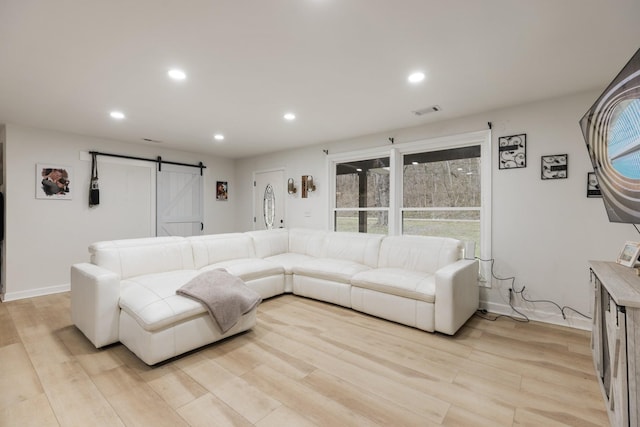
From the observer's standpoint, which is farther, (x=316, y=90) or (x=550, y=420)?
(x=316, y=90)

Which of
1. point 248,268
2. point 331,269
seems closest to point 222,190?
point 248,268

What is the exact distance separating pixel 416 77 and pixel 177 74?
6.90ft

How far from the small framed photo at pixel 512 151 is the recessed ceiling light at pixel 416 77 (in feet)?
4.81

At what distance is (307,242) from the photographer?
15.8ft

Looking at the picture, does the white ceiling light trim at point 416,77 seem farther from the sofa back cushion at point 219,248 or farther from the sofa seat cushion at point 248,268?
the sofa back cushion at point 219,248

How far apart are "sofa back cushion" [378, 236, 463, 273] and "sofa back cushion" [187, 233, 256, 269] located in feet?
6.52

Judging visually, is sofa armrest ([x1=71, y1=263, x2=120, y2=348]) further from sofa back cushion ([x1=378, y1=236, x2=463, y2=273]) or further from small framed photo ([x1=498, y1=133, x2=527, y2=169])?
small framed photo ([x1=498, y1=133, x2=527, y2=169])

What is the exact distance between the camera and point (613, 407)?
61.3 inches

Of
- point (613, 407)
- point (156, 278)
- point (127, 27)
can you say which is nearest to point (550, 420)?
point (613, 407)

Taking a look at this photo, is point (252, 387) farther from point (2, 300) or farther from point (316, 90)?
point (2, 300)

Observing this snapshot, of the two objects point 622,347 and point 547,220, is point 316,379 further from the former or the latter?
point 547,220

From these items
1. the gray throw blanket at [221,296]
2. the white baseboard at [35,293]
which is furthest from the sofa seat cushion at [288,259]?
the white baseboard at [35,293]

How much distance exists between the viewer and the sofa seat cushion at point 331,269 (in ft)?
11.8

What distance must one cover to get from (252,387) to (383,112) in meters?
3.14
